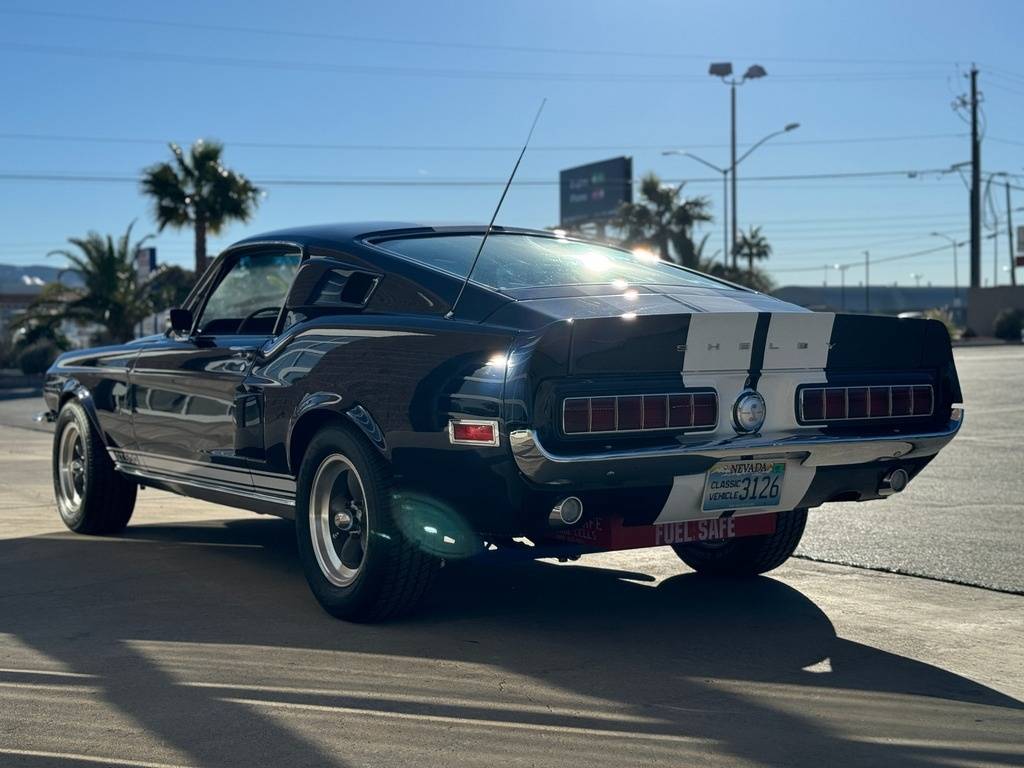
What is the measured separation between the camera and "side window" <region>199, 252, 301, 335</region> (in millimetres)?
6031

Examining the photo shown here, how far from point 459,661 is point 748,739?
3.81 feet

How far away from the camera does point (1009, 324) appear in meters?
51.6

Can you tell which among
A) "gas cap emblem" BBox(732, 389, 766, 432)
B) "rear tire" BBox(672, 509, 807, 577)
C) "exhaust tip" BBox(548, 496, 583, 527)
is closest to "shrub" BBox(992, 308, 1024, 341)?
"rear tire" BBox(672, 509, 807, 577)

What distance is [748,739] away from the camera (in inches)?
139

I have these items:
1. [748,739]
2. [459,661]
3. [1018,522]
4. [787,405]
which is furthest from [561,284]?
[1018,522]

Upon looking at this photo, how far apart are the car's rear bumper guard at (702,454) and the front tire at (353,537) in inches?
28.5

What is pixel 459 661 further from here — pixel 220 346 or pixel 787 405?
pixel 220 346

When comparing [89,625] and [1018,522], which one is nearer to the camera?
[89,625]

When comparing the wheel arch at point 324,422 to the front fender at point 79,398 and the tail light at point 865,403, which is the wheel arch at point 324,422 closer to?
the tail light at point 865,403

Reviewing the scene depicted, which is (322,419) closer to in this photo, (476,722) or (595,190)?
(476,722)

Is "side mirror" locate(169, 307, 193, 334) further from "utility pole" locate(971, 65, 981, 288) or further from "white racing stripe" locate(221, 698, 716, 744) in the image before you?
"utility pole" locate(971, 65, 981, 288)

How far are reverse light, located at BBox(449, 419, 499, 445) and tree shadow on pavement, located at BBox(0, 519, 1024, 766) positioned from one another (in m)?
0.61

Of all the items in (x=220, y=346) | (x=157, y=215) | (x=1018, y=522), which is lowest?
(x=1018, y=522)

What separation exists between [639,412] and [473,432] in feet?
1.83
